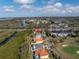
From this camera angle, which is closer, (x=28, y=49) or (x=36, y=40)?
(x=28, y=49)

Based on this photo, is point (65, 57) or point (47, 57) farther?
point (65, 57)

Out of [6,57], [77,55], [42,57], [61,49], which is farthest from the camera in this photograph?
[61,49]

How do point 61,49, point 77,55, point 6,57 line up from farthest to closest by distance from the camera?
1. point 61,49
2. point 77,55
3. point 6,57

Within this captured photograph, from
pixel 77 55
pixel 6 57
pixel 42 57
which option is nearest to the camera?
pixel 42 57

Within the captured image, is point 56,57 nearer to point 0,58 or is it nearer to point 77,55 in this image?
point 77,55

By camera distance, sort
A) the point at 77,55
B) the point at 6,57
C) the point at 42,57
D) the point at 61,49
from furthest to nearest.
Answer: the point at 61,49
the point at 77,55
the point at 6,57
the point at 42,57

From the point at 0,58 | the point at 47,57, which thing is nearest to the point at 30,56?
the point at 47,57

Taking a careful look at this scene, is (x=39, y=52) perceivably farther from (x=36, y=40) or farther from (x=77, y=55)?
(x=36, y=40)

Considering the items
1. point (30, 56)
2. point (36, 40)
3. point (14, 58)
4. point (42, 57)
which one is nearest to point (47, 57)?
point (42, 57)
